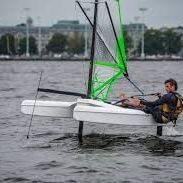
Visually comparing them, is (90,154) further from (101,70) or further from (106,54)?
(106,54)

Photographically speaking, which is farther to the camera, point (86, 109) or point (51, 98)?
point (51, 98)

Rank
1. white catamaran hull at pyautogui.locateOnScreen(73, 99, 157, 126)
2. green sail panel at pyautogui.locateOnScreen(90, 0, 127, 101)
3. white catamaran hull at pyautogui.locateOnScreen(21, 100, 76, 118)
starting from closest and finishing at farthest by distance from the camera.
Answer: white catamaran hull at pyautogui.locateOnScreen(73, 99, 157, 126)
green sail panel at pyautogui.locateOnScreen(90, 0, 127, 101)
white catamaran hull at pyautogui.locateOnScreen(21, 100, 76, 118)

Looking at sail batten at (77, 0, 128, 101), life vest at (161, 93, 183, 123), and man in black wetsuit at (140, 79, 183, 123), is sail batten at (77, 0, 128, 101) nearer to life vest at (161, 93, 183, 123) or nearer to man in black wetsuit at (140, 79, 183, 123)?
man in black wetsuit at (140, 79, 183, 123)

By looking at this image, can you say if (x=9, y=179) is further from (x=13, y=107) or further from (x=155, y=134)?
(x=13, y=107)

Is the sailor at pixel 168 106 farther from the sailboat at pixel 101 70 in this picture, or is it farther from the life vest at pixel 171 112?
the sailboat at pixel 101 70

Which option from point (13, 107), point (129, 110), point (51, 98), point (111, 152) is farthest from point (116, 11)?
point (51, 98)

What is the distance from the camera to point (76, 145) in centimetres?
1711

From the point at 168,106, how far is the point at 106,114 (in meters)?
1.70

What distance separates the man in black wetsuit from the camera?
17.1m

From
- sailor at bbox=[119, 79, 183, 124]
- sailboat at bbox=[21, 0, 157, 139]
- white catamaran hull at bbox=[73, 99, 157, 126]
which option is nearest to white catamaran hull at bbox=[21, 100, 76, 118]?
sailboat at bbox=[21, 0, 157, 139]

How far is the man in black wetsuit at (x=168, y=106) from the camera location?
17.1 m

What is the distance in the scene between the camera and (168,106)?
17156 millimetres

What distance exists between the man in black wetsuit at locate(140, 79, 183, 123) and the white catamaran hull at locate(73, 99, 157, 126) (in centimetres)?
25

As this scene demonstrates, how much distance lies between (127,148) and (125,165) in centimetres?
215
